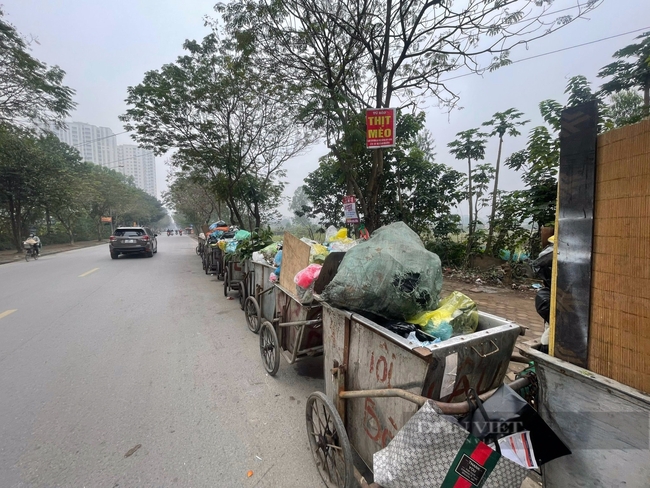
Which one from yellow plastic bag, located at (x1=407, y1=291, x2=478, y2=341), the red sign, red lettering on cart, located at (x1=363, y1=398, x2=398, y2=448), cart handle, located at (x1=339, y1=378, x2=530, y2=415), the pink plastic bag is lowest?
red lettering on cart, located at (x1=363, y1=398, x2=398, y2=448)

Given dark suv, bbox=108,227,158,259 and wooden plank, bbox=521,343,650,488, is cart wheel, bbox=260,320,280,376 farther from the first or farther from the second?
dark suv, bbox=108,227,158,259

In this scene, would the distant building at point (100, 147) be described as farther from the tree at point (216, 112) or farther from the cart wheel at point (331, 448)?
the cart wheel at point (331, 448)

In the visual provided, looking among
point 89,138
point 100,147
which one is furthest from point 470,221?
point 100,147

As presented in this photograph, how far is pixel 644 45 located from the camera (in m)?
4.98

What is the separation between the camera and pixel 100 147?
35219 mm

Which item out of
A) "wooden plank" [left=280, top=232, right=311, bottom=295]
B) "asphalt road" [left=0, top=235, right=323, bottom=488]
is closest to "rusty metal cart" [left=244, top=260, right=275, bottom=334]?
"asphalt road" [left=0, top=235, right=323, bottom=488]

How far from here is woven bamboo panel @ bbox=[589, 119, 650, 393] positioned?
0.84 m

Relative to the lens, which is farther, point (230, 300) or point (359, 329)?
point (230, 300)

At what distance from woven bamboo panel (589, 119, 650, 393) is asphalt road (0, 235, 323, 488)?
1.85m

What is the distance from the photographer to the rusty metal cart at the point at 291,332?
2678 millimetres

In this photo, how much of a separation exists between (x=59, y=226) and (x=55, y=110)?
20748 mm

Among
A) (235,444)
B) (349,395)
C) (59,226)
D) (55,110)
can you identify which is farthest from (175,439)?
(59,226)

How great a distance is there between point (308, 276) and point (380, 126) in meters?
4.02

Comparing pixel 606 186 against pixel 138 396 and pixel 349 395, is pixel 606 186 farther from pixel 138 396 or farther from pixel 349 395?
pixel 138 396
